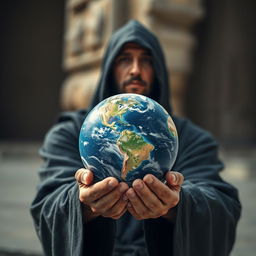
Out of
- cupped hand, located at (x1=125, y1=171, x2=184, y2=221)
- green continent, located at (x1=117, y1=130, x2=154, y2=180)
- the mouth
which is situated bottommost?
cupped hand, located at (x1=125, y1=171, x2=184, y2=221)

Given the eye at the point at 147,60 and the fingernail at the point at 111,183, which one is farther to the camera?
the eye at the point at 147,60

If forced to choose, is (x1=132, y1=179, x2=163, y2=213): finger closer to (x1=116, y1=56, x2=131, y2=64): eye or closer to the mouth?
the mouth

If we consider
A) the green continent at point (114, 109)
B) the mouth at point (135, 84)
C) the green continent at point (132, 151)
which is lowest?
the green continent at point (132, 151)

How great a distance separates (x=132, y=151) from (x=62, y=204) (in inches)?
16.7

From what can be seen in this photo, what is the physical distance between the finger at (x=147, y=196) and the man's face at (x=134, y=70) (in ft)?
2.85

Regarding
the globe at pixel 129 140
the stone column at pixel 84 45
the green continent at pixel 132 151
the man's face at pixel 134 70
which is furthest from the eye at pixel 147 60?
the stone column at pixel 84 45

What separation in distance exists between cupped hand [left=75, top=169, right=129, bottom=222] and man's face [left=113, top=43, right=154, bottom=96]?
797 millimetres

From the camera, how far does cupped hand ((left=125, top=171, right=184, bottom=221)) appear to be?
4.50ft

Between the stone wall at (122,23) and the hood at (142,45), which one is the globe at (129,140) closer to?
the hood at (142,45)

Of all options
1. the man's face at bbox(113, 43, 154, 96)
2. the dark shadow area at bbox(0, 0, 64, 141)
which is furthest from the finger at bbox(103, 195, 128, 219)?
the dark shadow area at bbox(0, 0, 64, 141)

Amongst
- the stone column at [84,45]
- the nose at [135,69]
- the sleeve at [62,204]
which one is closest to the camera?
the sleeve at [62,204]

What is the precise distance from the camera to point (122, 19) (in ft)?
16.9

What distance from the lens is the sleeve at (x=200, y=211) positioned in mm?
1616

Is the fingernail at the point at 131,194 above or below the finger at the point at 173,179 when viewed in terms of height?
below
